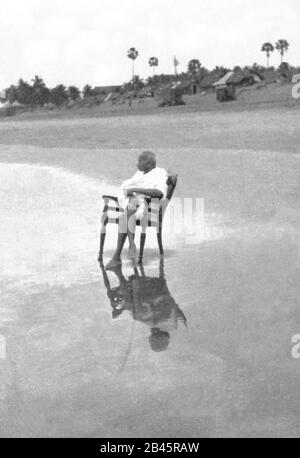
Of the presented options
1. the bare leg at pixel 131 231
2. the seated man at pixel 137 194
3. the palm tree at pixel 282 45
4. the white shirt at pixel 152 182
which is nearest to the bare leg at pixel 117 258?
the seated man at pixel 137 194

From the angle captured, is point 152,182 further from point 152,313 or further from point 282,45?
point 282,45

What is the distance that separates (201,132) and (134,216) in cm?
2860

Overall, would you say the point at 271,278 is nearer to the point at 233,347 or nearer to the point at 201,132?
the point at 233,347

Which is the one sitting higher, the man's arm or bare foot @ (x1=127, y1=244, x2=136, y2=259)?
the man's arm

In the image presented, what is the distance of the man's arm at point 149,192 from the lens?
940 centimetres

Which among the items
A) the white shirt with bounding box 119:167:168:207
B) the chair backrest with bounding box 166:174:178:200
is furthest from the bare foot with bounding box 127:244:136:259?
the chair backrest with bounding box 166:174:178:200

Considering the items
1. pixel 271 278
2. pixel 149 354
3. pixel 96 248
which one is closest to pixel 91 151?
pixel 96 248

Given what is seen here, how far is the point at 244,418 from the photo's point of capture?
462cm

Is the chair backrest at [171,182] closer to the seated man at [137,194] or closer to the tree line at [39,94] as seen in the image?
the seated man at [137,194]

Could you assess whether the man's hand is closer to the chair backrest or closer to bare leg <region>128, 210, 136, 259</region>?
bare leg <region>128, 210, 136, 259</region>

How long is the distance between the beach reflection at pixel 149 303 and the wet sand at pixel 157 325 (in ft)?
0.18

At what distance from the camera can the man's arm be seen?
30.8ft

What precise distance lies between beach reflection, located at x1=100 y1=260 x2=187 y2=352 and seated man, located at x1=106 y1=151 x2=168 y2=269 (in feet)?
1.89
